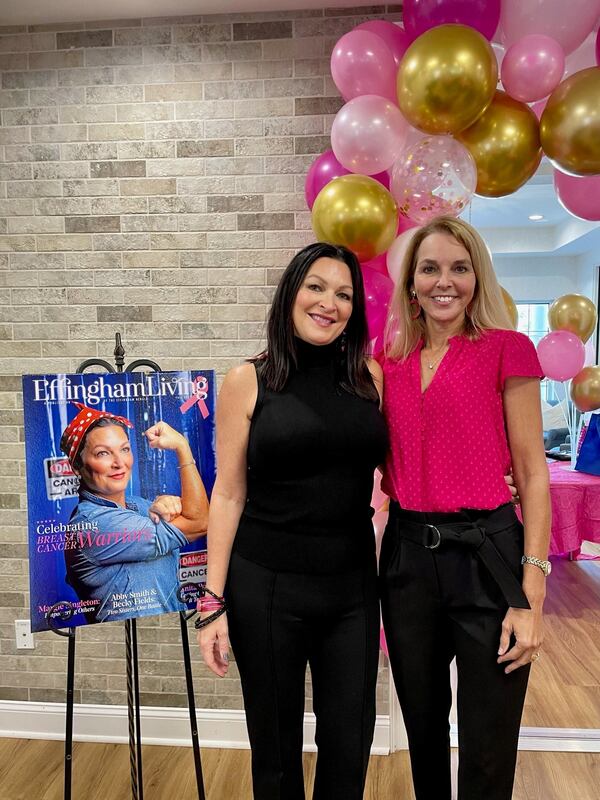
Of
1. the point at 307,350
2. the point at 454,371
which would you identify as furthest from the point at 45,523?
the point at 454,371

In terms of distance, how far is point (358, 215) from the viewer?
1.51 metres

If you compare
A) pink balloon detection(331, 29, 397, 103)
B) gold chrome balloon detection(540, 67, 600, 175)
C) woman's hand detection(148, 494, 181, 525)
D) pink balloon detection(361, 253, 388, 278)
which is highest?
pink balloon detection(331, 29, 397, 103)

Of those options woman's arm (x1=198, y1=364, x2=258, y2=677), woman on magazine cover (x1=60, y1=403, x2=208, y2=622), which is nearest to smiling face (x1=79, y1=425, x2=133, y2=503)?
woman on magazine cover (x1=60, y1=403, x2=208, y2=622)

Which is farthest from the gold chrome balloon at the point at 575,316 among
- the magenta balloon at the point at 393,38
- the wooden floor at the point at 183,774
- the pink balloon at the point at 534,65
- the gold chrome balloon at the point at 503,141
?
the wooden floor at the point at 183,774

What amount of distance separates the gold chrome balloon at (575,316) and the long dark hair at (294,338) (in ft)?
3.10

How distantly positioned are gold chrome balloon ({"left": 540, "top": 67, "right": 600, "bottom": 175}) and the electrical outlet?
2184mm

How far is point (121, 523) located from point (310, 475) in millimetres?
579

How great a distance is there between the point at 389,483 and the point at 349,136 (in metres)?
0.88

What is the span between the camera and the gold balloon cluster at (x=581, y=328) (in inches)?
75.8

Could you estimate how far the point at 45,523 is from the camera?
1.53m

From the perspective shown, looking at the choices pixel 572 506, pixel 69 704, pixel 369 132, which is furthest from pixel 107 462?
pixel 572 506

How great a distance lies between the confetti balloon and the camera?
4.83ft

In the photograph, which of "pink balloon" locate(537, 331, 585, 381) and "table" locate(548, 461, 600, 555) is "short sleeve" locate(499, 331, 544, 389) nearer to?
"pink balloon" locate(537, 331, 585, 381)

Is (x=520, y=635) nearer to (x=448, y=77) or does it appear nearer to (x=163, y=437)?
(x=163, y=437)
